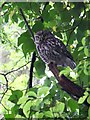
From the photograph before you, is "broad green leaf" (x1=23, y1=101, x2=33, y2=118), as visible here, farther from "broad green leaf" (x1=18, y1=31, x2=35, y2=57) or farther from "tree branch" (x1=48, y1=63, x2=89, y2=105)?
"broad green leaf" (x1=18, y1=31, x2=35, y2=57)

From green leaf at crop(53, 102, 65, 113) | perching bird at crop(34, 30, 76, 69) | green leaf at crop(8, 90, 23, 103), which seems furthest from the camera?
perching bird at crop(34, 30, 76, 69)

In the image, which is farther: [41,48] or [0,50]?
[0,50]

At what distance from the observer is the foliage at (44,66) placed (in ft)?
2.19

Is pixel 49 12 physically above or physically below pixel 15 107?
above

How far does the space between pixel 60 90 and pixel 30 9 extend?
33 cm

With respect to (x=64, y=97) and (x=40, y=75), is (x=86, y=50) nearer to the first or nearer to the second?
(x=64, y=97)

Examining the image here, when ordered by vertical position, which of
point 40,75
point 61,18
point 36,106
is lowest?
point 36,106

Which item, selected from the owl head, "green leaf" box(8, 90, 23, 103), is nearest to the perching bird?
the owl head

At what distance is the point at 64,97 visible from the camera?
735mm

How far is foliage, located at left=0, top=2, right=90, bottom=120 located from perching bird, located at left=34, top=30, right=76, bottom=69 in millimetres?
27

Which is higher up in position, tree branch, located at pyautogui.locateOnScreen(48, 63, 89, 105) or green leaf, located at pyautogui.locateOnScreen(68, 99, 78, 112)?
tree branch, located at pyautogui.locateOnScreen(48, 63, 89, 105)

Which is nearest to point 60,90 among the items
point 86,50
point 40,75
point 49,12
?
point 86,50

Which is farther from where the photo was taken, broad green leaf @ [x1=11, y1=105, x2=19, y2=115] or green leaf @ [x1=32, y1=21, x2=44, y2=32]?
green leaf @ [x1=32, y1=21, x2=44, y2=32]

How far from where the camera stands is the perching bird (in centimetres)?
86
